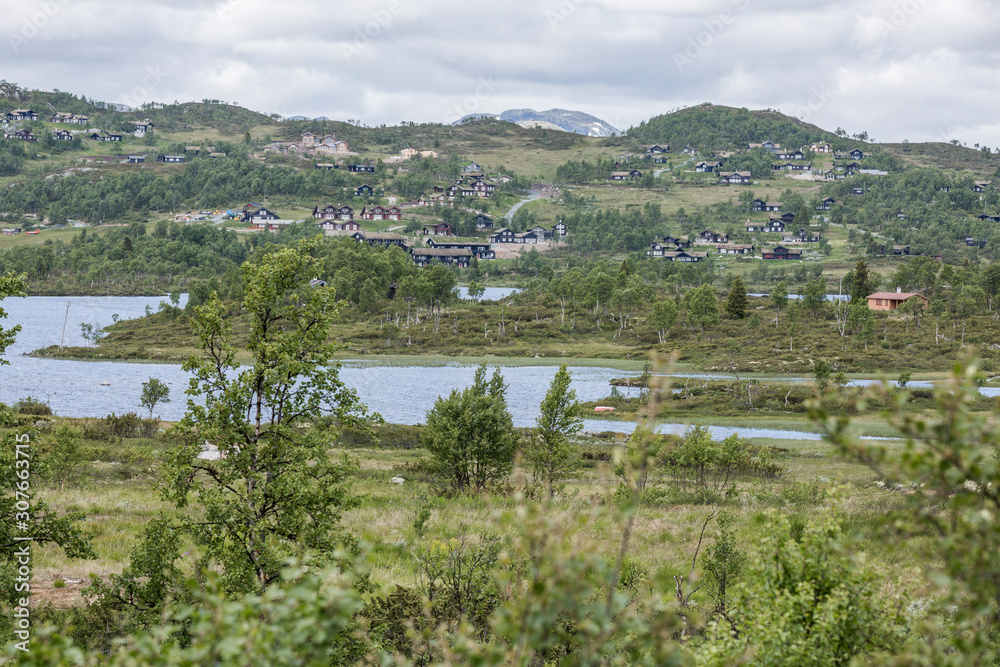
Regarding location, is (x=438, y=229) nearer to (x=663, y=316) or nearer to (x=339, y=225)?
(x=339, y=225)

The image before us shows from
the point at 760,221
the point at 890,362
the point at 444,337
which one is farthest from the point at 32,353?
the point at 760,221

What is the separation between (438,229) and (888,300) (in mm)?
114822

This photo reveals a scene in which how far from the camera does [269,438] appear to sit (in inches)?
401

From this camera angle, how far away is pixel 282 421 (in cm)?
1030

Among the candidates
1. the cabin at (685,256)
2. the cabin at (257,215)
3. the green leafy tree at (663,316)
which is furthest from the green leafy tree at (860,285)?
the cabin at (257,215)

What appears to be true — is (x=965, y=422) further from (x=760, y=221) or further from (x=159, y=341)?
(x=760, y=221)

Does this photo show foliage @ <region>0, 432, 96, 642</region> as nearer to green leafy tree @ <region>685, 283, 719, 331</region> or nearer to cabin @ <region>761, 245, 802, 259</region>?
green leafy tree @ <region>685, 283, 719, 331</region>

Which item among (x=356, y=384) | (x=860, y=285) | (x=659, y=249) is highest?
(x=659, y=249)

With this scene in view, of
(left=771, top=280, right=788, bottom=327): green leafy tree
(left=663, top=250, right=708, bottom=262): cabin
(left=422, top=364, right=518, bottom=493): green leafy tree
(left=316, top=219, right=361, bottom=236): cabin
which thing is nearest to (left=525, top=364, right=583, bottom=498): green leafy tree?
(left=422, top=364, right=518, bottom=493): green leafy tree

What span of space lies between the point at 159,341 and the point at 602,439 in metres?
66.0

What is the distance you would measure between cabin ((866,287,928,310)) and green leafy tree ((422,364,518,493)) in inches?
3689

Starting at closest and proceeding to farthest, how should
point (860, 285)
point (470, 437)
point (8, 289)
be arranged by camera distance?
point (8, 289) < point (470, 437) < point (860, 285)

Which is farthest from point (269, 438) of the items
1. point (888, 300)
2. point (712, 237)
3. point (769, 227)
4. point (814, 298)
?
point (769, 227)
